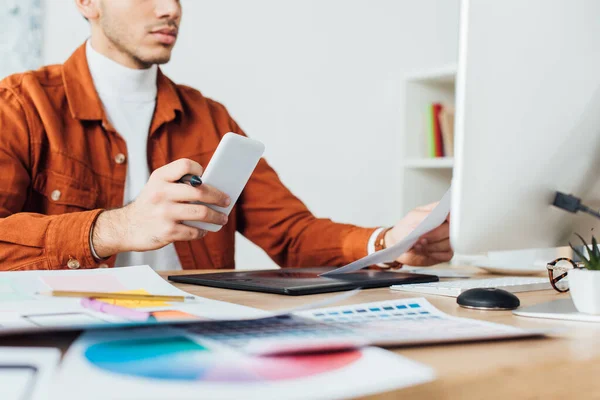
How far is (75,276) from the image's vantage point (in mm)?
750

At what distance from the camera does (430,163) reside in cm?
333

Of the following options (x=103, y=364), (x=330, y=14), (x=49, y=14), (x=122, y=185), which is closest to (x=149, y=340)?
(x=103, y=364)

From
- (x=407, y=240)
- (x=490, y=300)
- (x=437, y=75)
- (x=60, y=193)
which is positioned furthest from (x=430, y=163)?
(x=490, y=300)

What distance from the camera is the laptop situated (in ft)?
2.66

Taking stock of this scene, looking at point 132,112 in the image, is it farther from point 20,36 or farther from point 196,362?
point 196,362

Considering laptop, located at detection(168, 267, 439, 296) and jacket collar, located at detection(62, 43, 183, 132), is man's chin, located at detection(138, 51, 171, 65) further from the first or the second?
laptop, located at detection(168, 267, 439, 296)

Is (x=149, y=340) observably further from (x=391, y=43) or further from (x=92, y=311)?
(x=391, y=43)

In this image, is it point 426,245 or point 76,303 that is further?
point 426,245

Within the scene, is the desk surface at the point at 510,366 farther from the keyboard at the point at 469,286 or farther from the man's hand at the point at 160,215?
the man's hand at the point at 160,215

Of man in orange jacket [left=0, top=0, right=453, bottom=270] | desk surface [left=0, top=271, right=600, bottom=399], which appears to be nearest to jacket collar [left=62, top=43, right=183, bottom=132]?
man in orange jacket [left=0, top=0, right=453, bottom=270]

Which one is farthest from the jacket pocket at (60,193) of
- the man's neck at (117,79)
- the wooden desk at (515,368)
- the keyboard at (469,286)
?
the wooden desk at (515,368)

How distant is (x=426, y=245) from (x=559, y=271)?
431mm

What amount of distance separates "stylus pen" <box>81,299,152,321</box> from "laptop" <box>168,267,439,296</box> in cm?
29

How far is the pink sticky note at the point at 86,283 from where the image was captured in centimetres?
67
